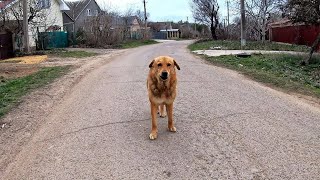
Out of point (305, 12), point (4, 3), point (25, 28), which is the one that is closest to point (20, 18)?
point (4, 3)

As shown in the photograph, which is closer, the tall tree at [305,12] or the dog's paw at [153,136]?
the dog's paw at [153,136]

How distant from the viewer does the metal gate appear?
86.2 ft

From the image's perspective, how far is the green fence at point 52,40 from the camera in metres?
33.4

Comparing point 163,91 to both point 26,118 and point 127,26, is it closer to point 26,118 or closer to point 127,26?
point 26,118

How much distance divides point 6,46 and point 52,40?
31.0ft

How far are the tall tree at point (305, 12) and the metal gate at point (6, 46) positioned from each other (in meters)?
18.1

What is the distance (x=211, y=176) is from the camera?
14.7 ft

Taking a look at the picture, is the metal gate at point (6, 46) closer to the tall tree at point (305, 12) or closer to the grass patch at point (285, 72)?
the grass patch at point (285, 72)

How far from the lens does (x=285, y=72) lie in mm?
14492

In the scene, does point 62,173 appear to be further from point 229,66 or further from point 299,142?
point 229,66

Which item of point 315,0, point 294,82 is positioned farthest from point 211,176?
point 315,0

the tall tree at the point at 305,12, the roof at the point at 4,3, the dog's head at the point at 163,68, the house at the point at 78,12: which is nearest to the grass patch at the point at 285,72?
the tall tree at the point at 305,12

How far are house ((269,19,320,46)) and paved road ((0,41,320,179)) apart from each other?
69.1 ft

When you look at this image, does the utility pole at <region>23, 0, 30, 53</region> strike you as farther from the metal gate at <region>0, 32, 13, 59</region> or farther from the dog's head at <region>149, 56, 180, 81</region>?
the dog's head at <region>149, 56, 180, 81</region>
